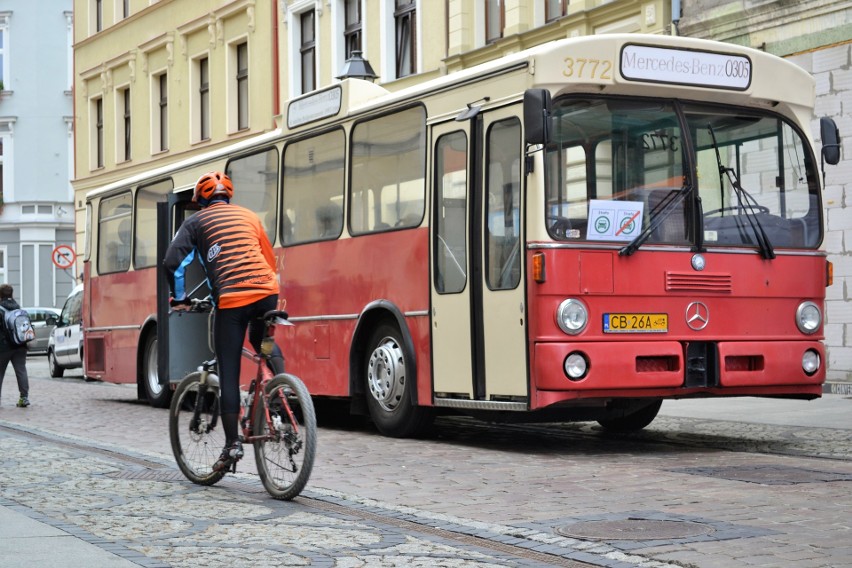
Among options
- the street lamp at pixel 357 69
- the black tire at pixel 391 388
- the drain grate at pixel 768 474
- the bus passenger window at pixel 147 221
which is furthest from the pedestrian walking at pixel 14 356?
the drain grate at pixel 768 474

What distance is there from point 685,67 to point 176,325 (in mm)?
7747

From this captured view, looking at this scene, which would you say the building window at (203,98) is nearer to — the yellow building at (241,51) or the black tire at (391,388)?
the yellow building at (241,51)

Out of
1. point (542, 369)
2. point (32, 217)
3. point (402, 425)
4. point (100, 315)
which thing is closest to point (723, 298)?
point (542, 369)

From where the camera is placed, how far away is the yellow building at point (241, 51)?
79.3ft

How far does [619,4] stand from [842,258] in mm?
5589

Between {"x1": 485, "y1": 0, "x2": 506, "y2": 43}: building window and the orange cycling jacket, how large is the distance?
651 inches

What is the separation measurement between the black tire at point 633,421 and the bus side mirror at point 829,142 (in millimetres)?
2611

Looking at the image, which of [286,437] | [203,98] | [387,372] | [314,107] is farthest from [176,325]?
[203,98]

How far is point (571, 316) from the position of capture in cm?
1065

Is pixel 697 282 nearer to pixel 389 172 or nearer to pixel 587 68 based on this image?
pixel 587 68

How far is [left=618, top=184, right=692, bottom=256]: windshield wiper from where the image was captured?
10773 millimetres

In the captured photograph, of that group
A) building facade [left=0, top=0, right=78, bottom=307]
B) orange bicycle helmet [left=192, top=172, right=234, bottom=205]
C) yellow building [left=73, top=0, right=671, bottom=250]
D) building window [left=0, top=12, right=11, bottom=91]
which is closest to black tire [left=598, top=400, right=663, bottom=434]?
orange bicycle helmet [left=192, top=172, right=234, bottom=205]

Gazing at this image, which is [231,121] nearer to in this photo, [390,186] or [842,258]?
[842,258]

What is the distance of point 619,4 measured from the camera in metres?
21.7
